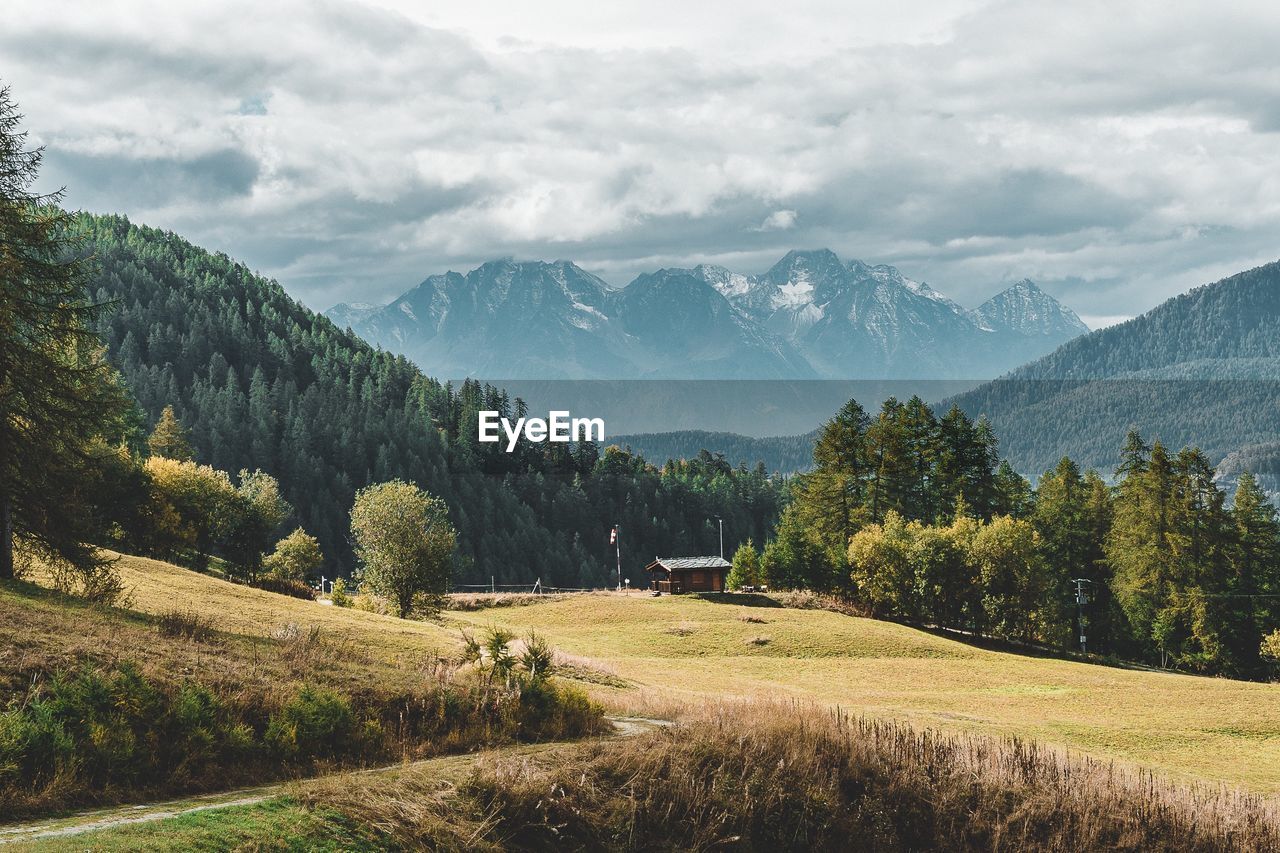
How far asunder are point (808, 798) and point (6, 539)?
82.7 feet

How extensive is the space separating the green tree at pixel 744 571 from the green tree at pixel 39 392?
67033 millimetres

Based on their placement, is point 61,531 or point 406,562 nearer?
point 61,531

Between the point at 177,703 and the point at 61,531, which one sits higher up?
the point at 61,531

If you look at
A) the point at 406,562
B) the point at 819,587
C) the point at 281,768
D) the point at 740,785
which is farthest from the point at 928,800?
the point at 819,587

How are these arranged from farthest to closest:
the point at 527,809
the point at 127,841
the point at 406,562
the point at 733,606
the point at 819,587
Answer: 1. the point at 819,587
2. the point at 733,606
3. the point at 406,562
4. the point at 527,809
5. the point at 127,841

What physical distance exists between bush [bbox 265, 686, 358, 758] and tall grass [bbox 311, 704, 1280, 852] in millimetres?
3147

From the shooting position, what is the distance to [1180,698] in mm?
48875

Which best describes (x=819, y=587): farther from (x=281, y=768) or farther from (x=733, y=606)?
(x=281, y=768)

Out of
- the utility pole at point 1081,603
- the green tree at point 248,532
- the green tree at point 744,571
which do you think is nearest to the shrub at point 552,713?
the utility pole at point 1081,603

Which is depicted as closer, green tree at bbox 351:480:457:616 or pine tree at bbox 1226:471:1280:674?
green tree at bbox 351:480:457:616

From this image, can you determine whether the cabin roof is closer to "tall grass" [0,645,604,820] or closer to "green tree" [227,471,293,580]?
"green tree" [227,471,293,580]

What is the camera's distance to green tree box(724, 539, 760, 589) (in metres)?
95.1

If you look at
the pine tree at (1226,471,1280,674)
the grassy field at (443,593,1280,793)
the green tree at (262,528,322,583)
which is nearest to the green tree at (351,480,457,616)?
the grassy field at (443,593,1280,793)

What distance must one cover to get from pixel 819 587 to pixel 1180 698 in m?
42.9
